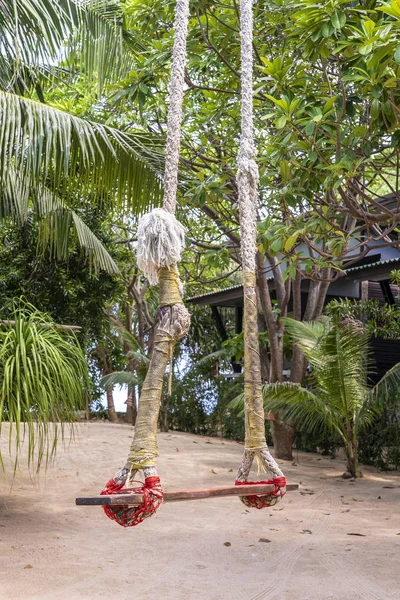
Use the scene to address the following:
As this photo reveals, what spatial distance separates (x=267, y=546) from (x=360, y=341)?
120 inches

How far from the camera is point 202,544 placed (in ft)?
18.2

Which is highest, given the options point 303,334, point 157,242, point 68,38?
point 68,38

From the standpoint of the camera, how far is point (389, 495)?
289 inches

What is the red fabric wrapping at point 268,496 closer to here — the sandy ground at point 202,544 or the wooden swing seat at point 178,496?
the wooden swing seat at point 178,496

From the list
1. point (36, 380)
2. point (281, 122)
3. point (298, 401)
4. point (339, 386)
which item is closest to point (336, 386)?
point (339, 386)

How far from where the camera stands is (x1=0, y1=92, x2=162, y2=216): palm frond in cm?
489

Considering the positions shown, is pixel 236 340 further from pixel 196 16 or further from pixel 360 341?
pixel 196 16

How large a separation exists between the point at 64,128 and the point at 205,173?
71.5 inches

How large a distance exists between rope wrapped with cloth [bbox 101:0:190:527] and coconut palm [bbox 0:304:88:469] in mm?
2250

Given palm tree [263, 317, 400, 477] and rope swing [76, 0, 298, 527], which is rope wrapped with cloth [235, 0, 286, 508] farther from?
palm tree [263, 317, 400, 477]

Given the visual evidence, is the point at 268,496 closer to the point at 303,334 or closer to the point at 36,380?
the point at 36,380

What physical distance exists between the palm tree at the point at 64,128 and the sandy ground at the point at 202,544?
258 cm

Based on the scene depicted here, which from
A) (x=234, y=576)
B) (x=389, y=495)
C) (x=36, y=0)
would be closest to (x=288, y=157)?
(x=36, y=0)

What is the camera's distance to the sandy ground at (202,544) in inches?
178
